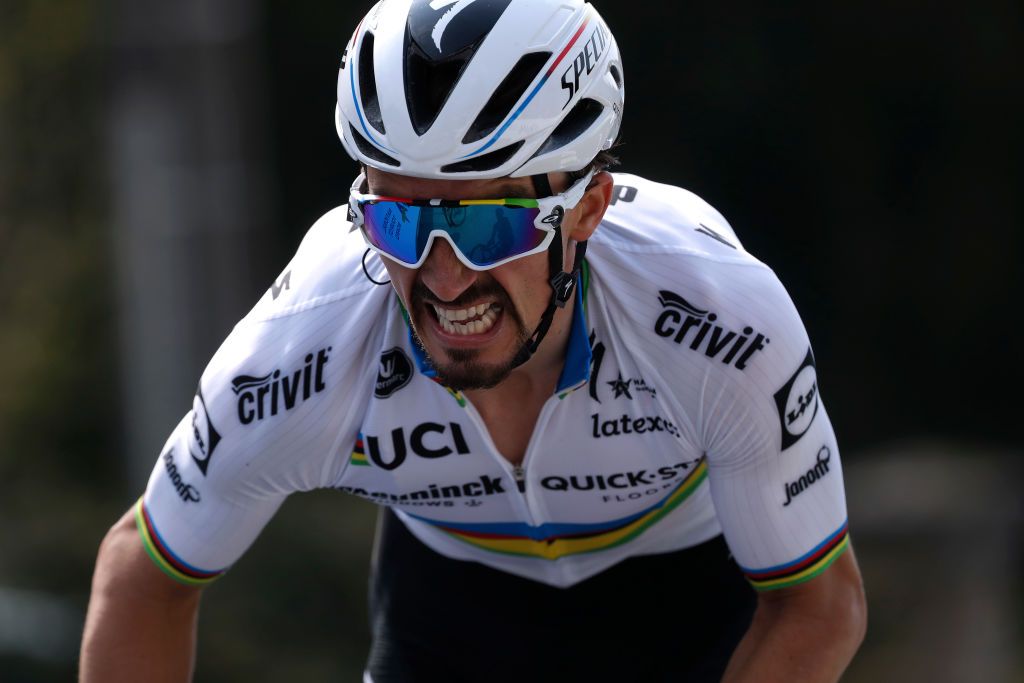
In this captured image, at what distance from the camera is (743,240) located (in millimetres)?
8703

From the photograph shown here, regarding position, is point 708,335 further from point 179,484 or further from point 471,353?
point 179,484

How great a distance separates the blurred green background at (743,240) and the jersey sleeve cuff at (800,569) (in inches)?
143

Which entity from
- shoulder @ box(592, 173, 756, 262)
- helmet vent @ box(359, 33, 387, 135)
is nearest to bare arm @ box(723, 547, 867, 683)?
shoulder @ box(592, 173, 756, 262)

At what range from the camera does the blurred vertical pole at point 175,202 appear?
911 centimetres

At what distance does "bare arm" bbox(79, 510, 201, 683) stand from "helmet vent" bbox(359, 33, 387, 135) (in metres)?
1.07

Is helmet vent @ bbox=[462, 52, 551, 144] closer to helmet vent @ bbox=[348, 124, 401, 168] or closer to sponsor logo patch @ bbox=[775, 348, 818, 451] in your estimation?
helmet vent @ bbox=[348, 124, 401, 168]

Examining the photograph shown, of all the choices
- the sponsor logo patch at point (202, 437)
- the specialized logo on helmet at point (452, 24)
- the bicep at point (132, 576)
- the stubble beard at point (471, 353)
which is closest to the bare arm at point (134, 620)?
the bicep at point (132, 576)

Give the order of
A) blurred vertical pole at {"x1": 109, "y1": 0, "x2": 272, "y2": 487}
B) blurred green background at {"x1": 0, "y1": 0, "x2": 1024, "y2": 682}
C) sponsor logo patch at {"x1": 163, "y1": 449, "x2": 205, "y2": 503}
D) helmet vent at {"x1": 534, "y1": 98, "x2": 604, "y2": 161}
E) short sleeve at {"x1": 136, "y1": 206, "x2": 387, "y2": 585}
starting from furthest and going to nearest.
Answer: blurred vertical pole at {"x1": 109, "y1": 0, "x2": 272, "y2": 487}
blurred green background at {"x1": 0, "y1": 0, "x2": 1024, "y2": 682}
sponsor logo patch at {"x1": 163, "y1": 449, "x2": 205, "y2": 503}
short sleeve at {"x1": 136, "y1": 206, "x2": 387, "y2": 585}
helmet vent at {"x1": 534, "y1": 98, "x2": 604, "y2": 161}

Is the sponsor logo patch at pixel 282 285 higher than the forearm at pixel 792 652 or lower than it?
higher

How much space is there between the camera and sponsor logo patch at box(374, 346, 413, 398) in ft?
11.2

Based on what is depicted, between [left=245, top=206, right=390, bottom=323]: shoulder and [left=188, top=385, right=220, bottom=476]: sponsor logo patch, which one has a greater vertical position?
[left=245, top=206, right=390, bottom=323]: shoulder

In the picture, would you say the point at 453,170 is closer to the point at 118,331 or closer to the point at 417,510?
the point at 417,510

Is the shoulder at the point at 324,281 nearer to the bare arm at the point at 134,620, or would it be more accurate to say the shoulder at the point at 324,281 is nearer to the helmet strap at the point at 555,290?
the helmet strap at the point at 555,290

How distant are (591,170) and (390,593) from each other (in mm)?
1377
